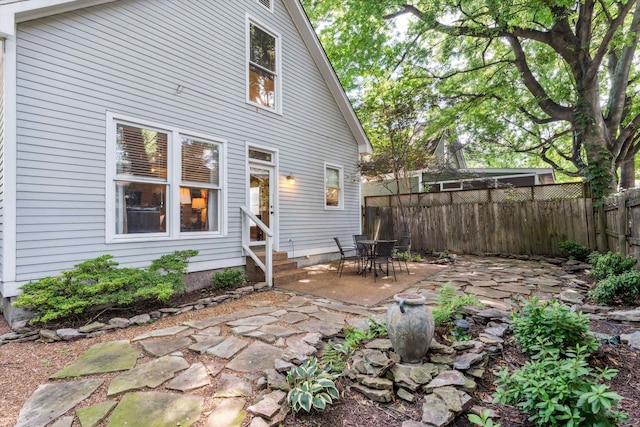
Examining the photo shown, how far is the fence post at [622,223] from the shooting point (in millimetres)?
5332

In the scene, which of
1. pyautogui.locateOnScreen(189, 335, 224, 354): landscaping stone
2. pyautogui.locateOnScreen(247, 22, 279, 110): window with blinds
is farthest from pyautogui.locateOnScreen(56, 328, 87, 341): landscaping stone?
pyautogui.locateOnScreen(247, 22, 279, 110): window with blinds

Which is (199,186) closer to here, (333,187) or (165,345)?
(165,345)

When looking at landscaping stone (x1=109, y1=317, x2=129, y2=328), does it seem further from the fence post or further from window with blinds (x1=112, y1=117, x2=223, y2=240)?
the fence post

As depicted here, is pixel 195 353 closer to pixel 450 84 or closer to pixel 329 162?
pixel 329 162

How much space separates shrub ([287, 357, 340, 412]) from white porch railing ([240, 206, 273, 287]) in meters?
3.51

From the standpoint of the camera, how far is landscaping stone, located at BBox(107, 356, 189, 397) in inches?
95.0

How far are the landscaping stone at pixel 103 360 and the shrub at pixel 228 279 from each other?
226 centimetres

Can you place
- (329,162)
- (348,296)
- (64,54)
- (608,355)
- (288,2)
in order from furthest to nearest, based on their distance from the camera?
(329,162), (288,2), (348,296), (64,54), (608,355)

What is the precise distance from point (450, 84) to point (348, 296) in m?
8.81

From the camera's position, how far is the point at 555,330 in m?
2.58

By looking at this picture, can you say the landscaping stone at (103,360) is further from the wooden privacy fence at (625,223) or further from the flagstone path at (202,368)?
the wooden privacy fence at (625,223)

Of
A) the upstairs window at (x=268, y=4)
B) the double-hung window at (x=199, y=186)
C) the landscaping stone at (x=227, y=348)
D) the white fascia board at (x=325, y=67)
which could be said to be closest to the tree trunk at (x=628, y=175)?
the white fascia board at (x=325, y=67)

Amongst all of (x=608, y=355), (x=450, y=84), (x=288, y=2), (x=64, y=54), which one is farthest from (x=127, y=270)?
(x=450, y=84)

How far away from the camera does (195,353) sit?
3.04m
